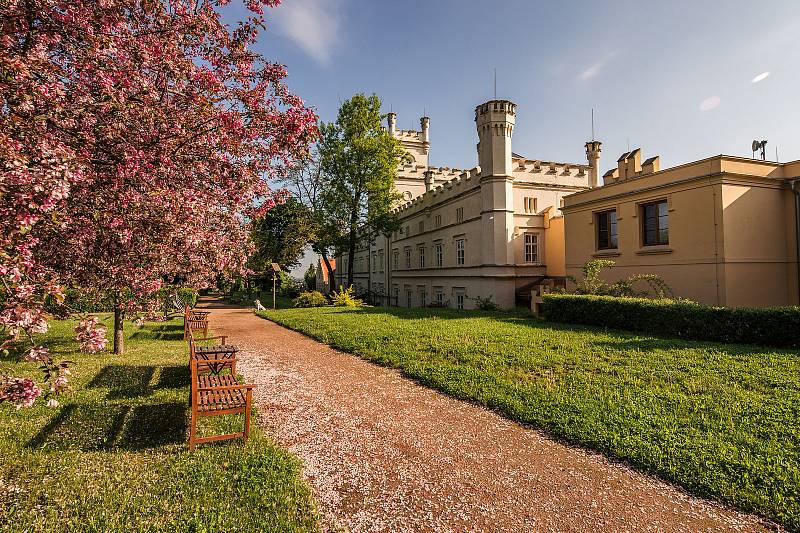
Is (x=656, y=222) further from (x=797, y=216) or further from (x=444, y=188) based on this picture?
(x=444, y=188)

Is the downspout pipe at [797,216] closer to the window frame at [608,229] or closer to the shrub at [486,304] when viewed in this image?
the window frame at [608,229]

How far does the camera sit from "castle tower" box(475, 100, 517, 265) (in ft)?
79.3

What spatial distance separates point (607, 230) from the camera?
19.7 meters

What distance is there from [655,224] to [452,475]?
16.7 m

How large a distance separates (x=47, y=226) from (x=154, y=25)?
152 inches

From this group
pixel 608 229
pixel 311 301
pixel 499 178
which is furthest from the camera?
pixel 311 301

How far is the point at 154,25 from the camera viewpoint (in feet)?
20.2

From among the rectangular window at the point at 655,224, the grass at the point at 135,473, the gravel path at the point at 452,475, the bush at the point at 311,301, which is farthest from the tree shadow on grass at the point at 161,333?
the rectangular window at the point at 655,224

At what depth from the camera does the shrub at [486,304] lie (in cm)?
2400

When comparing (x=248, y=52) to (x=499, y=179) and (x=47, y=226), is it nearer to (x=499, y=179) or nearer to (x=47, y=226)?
(x=47, y=226)

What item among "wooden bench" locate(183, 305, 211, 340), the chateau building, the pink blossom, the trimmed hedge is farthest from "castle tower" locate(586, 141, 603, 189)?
the pink blossom

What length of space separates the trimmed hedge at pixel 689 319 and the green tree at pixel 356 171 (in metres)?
19.9

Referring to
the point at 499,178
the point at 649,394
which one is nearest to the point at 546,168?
the point at 499,178

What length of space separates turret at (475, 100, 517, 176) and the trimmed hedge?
35.8ft
